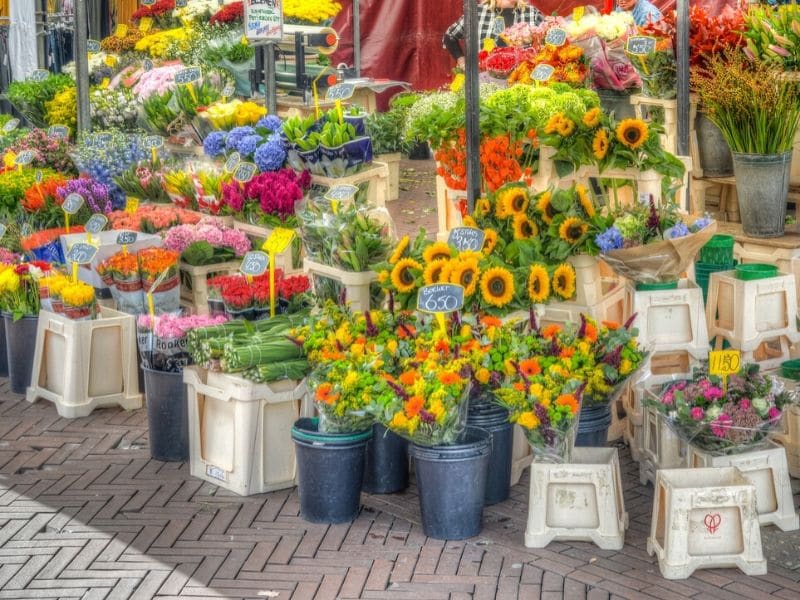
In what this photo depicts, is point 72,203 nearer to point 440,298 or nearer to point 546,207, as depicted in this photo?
point 546,207

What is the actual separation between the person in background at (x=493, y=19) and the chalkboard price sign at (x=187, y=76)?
3085 millimetres

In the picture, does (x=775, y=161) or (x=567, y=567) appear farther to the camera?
(x=775, y=161)

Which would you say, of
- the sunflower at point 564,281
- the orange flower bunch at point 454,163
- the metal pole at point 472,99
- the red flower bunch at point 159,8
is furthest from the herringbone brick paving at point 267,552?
the red flower bunch at point 159,8

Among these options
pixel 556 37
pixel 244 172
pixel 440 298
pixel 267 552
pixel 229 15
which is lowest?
pixel 267 552

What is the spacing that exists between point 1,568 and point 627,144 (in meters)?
3.21

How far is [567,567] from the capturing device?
14.5 ft

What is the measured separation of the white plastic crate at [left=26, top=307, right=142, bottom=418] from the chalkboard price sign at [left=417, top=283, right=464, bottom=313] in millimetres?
2031

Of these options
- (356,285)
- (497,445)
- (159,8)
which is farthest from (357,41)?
(497,445)

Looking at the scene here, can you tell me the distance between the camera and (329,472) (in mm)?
4770

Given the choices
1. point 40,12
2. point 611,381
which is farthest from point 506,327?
point 40,12

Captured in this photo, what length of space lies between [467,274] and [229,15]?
5802 millimetres

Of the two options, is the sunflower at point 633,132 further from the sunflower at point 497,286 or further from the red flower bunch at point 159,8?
the red flower bunch at point 159,8

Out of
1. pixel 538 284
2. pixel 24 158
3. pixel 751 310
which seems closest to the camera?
pixel 538 284

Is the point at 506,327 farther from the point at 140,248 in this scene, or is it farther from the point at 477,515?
the point at 140,248
